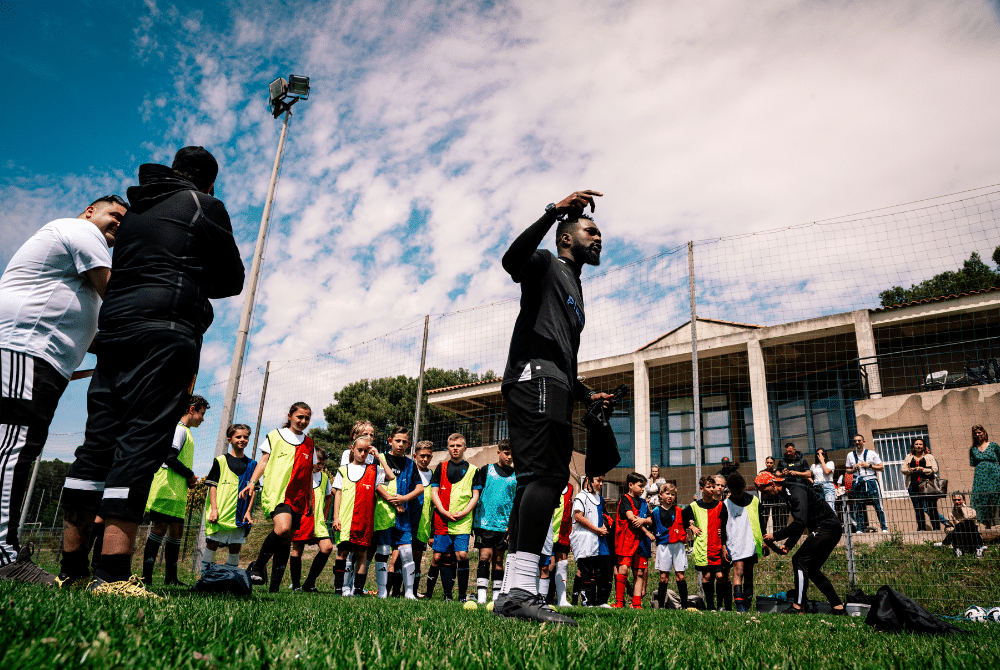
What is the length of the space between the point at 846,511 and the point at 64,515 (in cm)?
1045

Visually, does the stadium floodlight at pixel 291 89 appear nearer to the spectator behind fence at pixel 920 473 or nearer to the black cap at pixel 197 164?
the black cap at pixel 197 164

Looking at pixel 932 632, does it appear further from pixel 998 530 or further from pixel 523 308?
pixel 998 530

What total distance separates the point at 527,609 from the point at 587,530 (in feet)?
21.8

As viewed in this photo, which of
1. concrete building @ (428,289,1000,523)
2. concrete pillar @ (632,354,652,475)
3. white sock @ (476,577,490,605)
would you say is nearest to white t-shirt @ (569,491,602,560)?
white sock @ (476,577,490,605)

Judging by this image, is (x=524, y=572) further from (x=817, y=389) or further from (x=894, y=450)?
(x=817, y=389)

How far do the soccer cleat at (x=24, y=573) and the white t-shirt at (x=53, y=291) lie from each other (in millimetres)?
1001

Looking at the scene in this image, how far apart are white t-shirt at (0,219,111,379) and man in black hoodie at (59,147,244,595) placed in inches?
15.7

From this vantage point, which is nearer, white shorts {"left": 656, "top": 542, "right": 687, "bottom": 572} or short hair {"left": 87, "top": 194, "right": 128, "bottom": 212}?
short hair {"left": 87, "top": 194, "right": 128, "bottom": 212}

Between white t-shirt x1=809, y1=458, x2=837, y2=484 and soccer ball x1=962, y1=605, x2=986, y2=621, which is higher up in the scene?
white t-shirt x1=809, y1=458, x2=837, y2=484

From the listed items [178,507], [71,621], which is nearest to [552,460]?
[71,621]

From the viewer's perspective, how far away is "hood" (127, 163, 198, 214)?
10.8 ft

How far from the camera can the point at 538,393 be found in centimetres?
343

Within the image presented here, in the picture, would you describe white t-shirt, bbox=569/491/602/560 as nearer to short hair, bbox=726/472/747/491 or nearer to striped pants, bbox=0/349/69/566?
short hair, bbox=726/472/747/491

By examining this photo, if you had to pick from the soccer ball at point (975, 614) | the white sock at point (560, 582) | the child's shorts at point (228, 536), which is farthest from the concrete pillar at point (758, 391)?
the child's shorts at point (228, 536)
